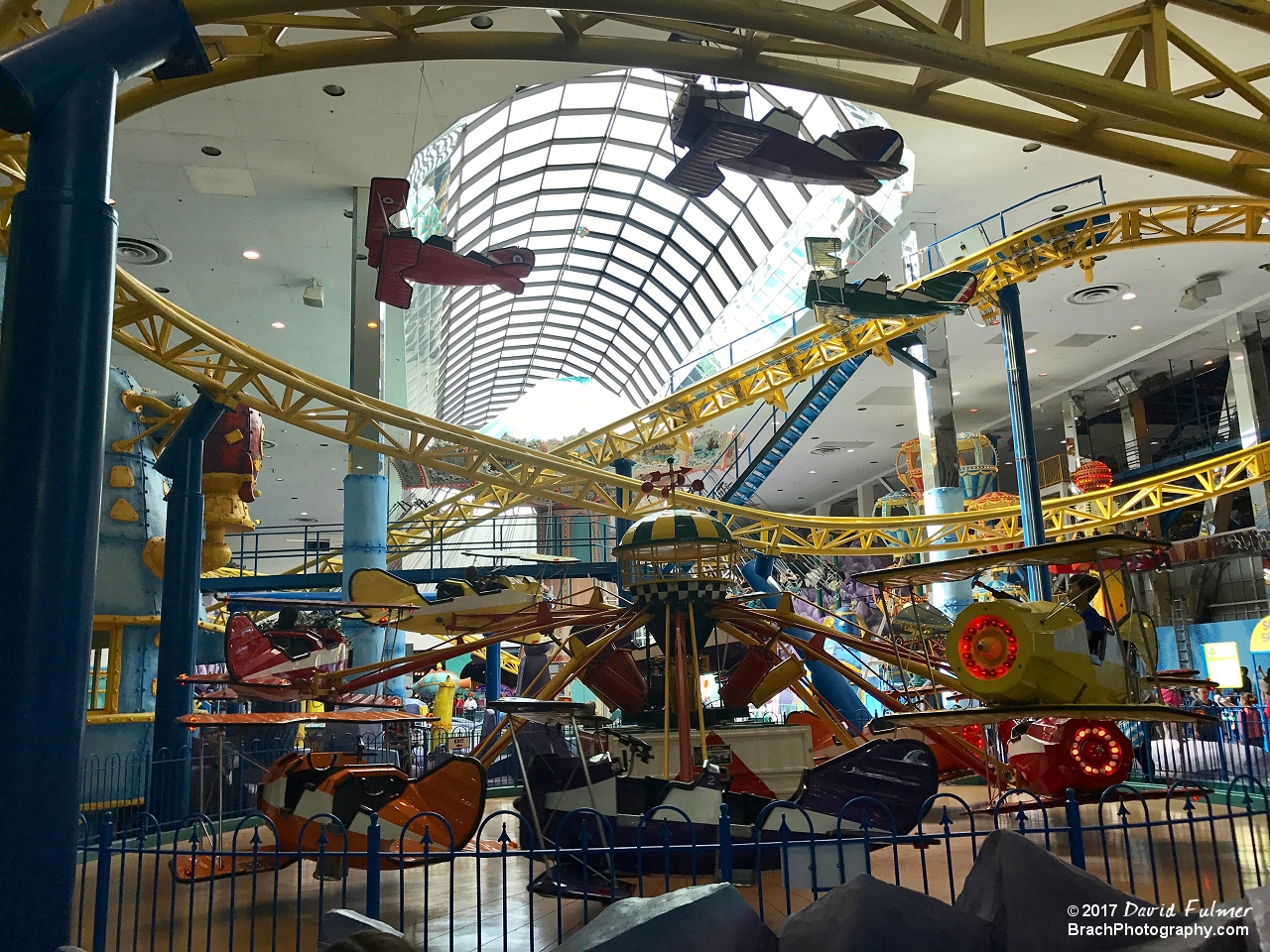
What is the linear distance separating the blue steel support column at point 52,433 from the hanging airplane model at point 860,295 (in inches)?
430

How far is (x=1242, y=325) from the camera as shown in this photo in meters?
26.0

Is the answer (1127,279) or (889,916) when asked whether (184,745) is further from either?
(1127,279)

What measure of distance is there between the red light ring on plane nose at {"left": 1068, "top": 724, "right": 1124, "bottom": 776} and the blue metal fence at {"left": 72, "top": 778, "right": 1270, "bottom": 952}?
2.62ft

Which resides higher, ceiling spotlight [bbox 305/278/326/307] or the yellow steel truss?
ceiling spotlight [bbox 305/278/326/307]

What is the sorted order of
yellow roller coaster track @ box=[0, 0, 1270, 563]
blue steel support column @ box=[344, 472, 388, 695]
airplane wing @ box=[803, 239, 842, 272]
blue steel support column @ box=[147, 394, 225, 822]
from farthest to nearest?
blue steel support column @ box=[344, 472, 388, 695] < airplane wing @ box=[803, 239, 842, 272] < blue steel support column @ box=[147, 394, 225, 822] < yellow roller coaster track @ box=[0, 0, 1270, 563]

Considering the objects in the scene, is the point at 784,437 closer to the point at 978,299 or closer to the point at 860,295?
the point at 978,299

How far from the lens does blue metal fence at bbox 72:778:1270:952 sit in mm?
6047

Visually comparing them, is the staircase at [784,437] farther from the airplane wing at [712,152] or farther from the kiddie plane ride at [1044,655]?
the kiddie plane ride at [1044,655]

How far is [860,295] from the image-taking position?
48.8ft

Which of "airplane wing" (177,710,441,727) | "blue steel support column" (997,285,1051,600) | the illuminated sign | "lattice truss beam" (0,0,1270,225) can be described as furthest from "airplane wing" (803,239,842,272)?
the illuminated sign

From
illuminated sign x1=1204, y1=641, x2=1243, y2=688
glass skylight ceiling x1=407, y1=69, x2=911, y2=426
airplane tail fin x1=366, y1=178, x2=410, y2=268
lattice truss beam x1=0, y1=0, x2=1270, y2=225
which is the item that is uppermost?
glass skylight ceiling x1=407, y1=69, x2=911, y2=426

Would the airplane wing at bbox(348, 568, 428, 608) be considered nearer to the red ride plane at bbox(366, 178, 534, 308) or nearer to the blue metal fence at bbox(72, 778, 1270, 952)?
the blue metal fence at bbox(72, 778, 1270, 952)

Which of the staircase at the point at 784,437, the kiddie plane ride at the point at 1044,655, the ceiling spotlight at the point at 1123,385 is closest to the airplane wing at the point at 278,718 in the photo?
the kiddie plane ride at the point at 1044,655

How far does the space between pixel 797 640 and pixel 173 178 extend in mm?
13337
